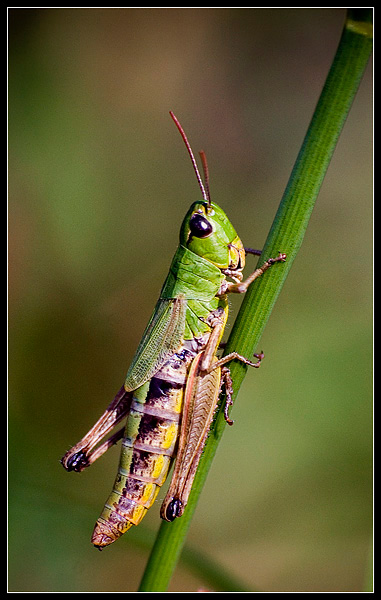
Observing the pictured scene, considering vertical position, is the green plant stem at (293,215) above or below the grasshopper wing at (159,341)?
above

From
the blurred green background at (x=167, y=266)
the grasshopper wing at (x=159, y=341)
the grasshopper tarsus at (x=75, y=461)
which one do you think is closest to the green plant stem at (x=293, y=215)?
the grasshopper wing at (x=159, y=341)

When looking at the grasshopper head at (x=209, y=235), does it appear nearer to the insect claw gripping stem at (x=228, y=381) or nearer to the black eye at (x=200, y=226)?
the black eye at (x=200, y=226)

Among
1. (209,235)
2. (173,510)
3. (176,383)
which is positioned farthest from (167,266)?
(173,510)

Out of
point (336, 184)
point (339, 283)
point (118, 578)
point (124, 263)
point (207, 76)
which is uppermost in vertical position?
point (207, 76)

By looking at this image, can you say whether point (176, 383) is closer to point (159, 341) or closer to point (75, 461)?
point (159, 341)

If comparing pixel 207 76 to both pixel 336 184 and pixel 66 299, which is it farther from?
pixel 66 299

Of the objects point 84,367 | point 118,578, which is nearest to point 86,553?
point 118,578

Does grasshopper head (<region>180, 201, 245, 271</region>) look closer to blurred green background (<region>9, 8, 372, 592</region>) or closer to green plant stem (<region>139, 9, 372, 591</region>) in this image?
green plant stem (<region>139, 9, 372, 591</region>)
